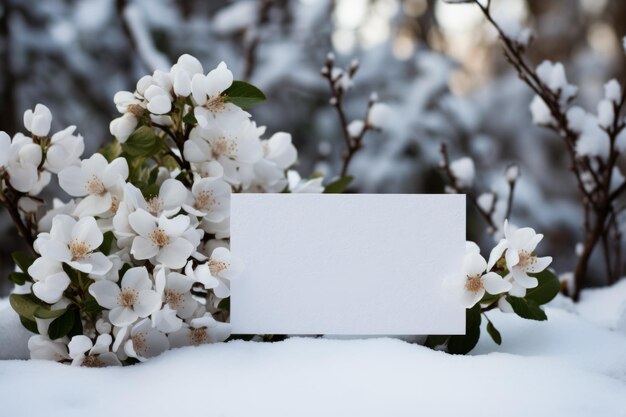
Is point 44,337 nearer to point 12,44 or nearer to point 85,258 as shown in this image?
point 85,258

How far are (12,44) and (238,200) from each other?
245 centimetres

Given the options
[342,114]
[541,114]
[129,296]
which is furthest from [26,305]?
[541,114]

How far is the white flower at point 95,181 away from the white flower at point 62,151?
0.03 m

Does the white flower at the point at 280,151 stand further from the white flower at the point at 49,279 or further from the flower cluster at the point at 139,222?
the white flower at the point at 49,279

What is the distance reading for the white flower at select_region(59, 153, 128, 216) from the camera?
0.72 metres

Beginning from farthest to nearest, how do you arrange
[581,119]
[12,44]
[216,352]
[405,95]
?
[12,44] < [405,95] < [581,119] < [216,352]

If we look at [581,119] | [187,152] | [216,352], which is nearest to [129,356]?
[216,352]

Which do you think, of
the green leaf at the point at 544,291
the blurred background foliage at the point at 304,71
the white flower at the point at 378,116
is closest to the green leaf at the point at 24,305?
the green leaf at the point at 544,291

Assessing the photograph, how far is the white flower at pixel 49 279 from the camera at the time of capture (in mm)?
657

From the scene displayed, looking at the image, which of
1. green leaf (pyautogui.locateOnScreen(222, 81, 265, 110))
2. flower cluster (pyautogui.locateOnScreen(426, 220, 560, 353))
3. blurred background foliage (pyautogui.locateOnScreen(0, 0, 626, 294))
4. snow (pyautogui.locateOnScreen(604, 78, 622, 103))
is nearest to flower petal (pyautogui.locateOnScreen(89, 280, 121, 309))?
green leaf (pyautogui.locateOnScreen(222, 81, 265, 110))

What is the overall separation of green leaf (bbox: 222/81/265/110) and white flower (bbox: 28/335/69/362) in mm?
298

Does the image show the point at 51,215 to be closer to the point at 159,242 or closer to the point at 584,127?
the point at 159,242

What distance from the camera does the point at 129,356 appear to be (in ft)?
2.24

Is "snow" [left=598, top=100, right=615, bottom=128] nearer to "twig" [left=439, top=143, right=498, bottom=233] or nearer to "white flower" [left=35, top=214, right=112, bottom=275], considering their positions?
"twig" [left=439, top=143, right=498, bottom=233]
